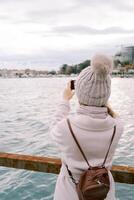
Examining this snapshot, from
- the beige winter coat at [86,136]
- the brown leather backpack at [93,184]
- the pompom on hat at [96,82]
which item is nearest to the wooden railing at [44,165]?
the beige winter coat at [86,136]

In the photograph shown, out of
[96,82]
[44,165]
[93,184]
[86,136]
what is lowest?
[44,165]

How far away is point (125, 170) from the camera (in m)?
3.18

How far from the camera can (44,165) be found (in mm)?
3344

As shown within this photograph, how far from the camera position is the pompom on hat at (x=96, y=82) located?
7.95 feet

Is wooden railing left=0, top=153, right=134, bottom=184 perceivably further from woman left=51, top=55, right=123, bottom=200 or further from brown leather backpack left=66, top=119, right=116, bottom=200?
brown leather backpack left=66, top=119, right=116, bottom=200

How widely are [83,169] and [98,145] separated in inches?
6.9

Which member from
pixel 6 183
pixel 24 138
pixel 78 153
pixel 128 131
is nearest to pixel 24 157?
pixel 78 153

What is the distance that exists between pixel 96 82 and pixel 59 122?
0.34 m

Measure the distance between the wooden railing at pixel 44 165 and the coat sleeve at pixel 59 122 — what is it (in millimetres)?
826

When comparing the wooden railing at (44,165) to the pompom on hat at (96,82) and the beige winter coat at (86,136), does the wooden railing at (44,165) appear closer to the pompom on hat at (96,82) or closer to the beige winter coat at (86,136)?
the beige winter coat at (86,136)

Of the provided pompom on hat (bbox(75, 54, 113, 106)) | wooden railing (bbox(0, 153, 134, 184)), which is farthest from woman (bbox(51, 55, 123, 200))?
wooden railing (bbox(0, 153, 134, 184))

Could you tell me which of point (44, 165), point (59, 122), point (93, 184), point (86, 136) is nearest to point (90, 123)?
point (86, 136)

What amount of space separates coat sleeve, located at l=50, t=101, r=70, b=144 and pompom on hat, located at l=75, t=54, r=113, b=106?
170 mm

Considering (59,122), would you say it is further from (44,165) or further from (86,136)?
(44,165)
